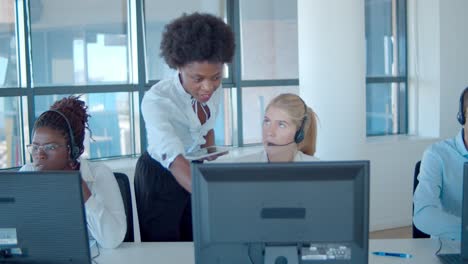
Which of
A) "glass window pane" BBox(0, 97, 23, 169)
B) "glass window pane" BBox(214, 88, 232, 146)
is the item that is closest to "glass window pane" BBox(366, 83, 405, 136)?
→ "glass window pane" BBox(214, 88, 232, 146)

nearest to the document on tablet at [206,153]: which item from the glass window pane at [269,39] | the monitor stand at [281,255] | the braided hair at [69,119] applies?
the braided hair at [69,119]

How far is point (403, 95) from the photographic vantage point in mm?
5793

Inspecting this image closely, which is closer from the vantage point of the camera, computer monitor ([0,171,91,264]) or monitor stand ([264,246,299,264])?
monitor stand ([264,246,299,264])

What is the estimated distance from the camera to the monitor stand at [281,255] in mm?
1478

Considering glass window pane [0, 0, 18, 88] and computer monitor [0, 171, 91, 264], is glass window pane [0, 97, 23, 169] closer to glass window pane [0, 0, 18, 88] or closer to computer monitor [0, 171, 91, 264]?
glass window pane [0, 0, 18, 88]

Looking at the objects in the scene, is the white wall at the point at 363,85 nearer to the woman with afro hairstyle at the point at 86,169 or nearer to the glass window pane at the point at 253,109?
the glass window pane at the point at 253,109

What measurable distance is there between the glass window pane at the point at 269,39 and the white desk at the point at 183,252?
10.4 feet

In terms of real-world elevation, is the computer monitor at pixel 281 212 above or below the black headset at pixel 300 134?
below

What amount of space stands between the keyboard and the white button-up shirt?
1003mm

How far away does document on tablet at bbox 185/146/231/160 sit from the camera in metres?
2.38

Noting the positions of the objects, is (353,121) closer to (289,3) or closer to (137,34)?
(289,3)

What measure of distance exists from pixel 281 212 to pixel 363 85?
3.51 meters

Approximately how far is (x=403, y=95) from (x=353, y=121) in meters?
1.30

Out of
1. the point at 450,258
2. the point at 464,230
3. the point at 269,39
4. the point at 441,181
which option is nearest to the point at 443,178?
the point at 441,181
